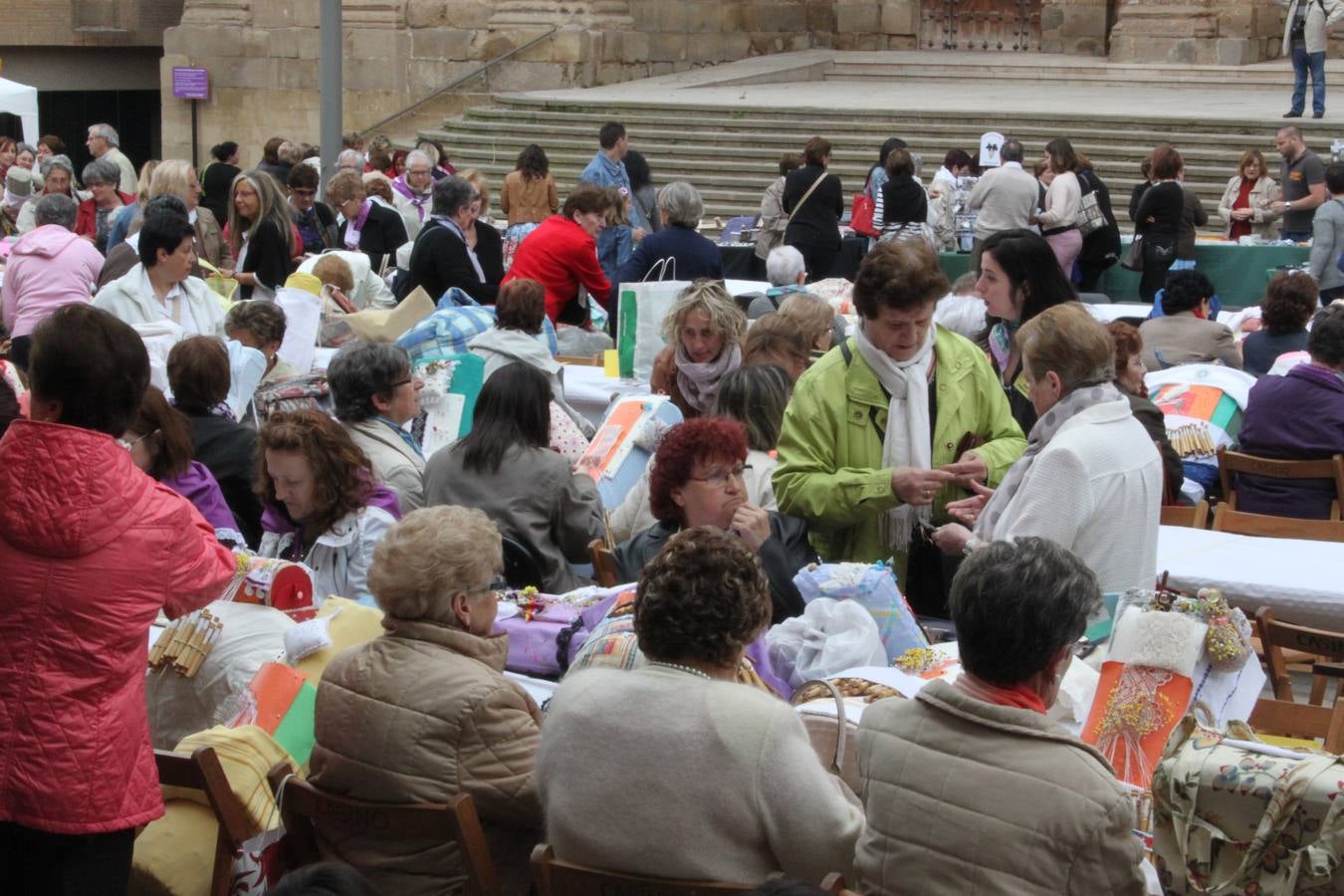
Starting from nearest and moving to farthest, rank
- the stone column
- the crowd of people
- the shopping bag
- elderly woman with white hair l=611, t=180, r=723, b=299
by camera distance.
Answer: the crowd of people, the shopping bag, elderly woman with white hair l=611, t=180, r=723, b=299, the stone column

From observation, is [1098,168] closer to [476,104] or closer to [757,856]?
[476,104]

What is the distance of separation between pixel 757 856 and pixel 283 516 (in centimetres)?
241

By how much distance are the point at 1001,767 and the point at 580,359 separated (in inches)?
257

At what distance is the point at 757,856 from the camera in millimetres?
3289

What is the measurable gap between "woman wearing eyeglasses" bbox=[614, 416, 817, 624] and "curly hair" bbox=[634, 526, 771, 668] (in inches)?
52.1

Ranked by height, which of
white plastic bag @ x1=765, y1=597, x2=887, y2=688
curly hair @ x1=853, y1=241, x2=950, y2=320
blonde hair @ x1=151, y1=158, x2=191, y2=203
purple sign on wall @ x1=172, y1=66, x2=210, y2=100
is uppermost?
purple sign on wall @ x1=172, y1=66, x2=210, y2=100

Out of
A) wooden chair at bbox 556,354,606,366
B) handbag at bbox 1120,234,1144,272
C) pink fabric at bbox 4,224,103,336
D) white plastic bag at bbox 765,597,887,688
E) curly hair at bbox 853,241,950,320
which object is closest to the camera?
white plastic bag at bbox 765,597,887,688

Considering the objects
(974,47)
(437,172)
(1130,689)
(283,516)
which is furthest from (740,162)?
(1130,689)

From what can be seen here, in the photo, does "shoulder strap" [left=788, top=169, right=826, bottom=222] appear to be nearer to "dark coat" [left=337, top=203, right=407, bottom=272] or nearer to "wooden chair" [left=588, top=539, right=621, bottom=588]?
"dark coat" [left=337, top=203, right=407, bottom=272]

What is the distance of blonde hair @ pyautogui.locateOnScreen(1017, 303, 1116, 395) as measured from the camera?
464cm

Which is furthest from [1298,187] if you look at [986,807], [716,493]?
[986,807]

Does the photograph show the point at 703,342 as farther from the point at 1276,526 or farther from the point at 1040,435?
the point at 1040,435

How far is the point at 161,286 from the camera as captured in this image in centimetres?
789

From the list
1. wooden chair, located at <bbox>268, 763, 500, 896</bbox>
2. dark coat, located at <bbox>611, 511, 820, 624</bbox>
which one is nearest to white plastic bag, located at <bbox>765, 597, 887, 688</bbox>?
dark coat, located at <bbox>611, 511, 820, 624</bbox>
